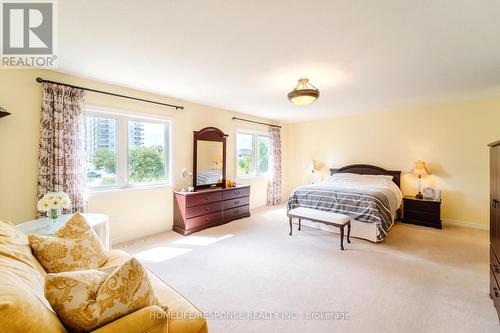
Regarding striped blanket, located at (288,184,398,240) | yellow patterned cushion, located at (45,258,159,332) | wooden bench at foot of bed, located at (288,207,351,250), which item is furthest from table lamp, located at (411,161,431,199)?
yellow patterned cushion, located at (45,258,159,332)

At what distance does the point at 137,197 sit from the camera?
369 cm

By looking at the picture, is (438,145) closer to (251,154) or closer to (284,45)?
(251,154)

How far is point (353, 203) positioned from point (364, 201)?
17cm

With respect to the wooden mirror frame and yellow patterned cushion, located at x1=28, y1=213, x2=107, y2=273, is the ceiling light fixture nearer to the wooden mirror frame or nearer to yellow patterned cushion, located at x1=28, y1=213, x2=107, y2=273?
the wooden mirror frame

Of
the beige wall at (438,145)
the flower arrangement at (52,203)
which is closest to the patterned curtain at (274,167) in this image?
the beige wall at (438,145)

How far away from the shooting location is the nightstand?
4176 millimetres

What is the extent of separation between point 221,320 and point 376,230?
273cm

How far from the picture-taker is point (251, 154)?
5887 millimetres

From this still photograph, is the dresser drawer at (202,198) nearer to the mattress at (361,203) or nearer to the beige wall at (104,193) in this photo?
the beige wall at (104,193)

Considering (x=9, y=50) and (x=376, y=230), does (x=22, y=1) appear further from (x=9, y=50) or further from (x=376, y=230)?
(x=376, y=230)

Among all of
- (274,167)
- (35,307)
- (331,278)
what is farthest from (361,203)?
(35,307)

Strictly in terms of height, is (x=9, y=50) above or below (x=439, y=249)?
above

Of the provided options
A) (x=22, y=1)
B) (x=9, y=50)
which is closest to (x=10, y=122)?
(x=9, y=50)

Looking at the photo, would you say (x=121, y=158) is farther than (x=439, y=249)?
Yes
